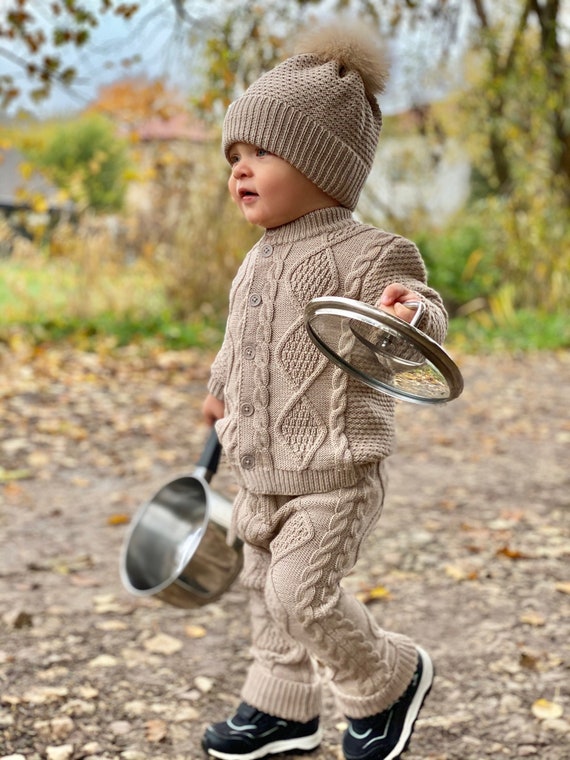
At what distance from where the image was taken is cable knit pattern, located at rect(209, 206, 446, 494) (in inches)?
73.7

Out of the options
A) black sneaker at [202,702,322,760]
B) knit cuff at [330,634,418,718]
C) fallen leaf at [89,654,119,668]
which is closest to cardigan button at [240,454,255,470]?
knit cuff at [330,634,418,718]

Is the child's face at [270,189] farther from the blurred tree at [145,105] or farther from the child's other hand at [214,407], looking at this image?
the blurred tree at [145,105]

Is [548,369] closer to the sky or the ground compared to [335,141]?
closer to the ground

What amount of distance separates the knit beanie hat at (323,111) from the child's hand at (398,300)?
34cm

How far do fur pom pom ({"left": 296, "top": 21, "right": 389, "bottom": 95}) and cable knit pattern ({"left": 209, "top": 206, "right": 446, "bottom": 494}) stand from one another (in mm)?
289

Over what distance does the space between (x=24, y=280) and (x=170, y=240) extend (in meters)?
1.55

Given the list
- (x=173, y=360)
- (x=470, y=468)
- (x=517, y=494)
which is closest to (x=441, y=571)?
(x=517, y=494)

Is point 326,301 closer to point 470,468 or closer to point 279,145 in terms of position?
point 279,145

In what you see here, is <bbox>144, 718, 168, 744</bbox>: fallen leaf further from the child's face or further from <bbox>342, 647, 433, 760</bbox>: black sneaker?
the child's face

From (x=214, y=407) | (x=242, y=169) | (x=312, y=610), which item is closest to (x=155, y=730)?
(x=312, y=610)

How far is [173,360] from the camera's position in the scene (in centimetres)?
712

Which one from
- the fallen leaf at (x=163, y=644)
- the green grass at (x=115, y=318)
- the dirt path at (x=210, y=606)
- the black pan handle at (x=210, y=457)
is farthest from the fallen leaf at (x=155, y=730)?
the green grass at (x=115, y=318)

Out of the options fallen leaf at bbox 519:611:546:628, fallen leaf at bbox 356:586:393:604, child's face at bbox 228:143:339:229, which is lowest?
fallen leaf at bbox 356:586:393:604

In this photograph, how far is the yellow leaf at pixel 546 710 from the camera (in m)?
2.41
